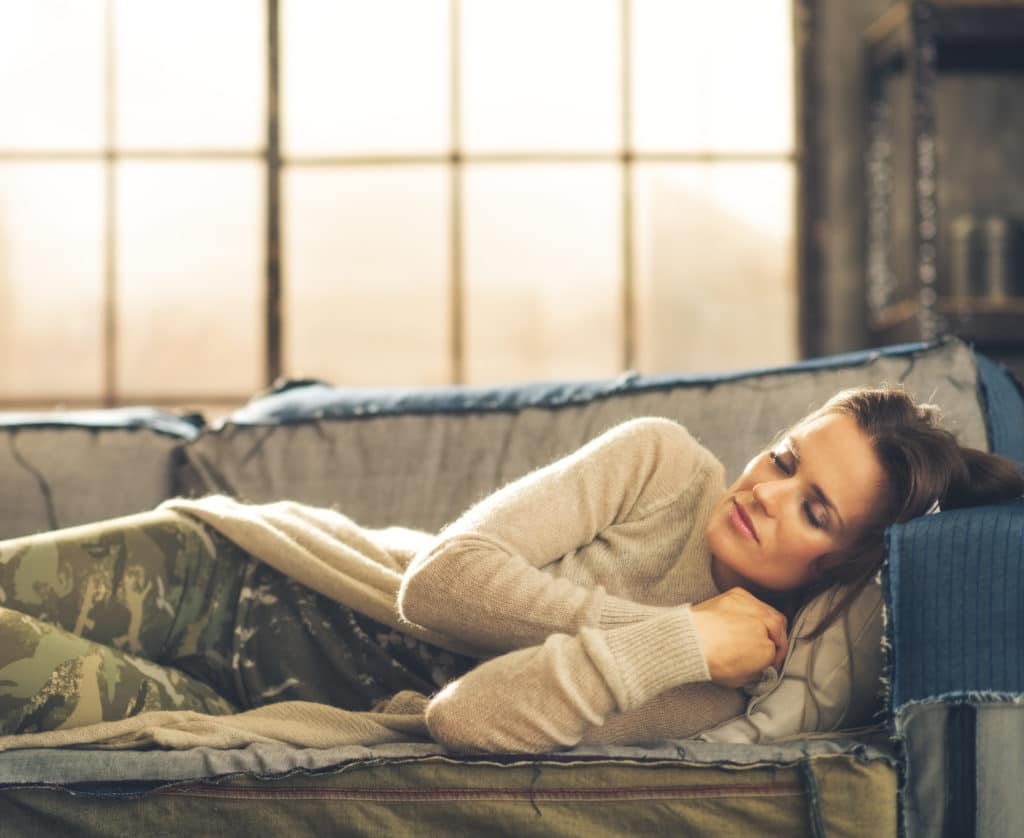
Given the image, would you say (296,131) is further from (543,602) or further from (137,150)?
(543,602)

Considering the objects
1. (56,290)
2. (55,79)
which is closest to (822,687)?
(56,290)

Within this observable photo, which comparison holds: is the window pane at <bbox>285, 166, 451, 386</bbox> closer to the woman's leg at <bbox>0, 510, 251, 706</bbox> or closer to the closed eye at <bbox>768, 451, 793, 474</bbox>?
the woman's leg at <bbox>0, 510, 251, 706</bbox>

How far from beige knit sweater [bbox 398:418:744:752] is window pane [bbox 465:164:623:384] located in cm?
188

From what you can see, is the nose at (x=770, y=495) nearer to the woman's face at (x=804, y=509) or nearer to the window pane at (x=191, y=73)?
the woman's face at (x=804, y=509)

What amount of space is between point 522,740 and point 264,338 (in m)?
A: 2.38

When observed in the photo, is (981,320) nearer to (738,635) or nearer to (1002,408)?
(1002,408)

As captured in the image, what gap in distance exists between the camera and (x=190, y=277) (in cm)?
353

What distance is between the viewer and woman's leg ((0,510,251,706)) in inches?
61.7

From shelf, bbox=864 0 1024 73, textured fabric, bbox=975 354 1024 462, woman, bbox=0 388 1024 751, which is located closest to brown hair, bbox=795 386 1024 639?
woman, bbox=0 388 1024 751

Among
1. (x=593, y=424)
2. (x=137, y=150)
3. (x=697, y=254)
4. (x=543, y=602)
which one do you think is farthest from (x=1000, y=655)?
(x=137, y=150)

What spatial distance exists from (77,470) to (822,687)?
1233 millimetres

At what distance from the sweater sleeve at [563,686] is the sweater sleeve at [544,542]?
53mm

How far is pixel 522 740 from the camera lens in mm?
1316

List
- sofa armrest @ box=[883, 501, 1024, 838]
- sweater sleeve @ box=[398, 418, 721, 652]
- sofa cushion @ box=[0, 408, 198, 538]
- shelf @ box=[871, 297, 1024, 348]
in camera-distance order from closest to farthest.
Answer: sofa armrest @ box=[883, 501, 1024, 838] < sweater sleeve @ box=[398, 418, 721, 652] < sofa cushion @ box=[0, 408, 198, 538] < shelf @ box=[871, 297, 1024, 348]
